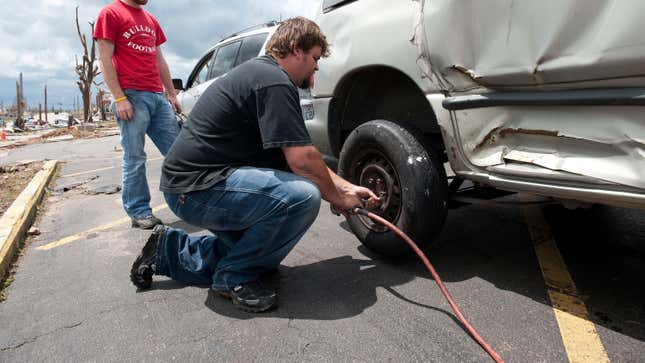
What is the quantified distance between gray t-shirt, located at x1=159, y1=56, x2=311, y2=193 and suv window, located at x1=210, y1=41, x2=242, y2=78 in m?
3.26

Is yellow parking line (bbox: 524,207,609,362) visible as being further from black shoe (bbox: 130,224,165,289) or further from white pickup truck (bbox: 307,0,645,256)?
black shoe (bbox: 130,224,165,289)

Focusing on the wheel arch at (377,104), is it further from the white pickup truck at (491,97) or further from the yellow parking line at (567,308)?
the yellow parking line at (567,308)

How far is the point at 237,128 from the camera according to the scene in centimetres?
203

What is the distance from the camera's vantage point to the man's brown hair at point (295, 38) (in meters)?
2.02

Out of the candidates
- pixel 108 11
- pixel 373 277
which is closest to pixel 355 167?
pixel 373 277

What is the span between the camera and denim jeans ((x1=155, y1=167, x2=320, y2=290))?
197 centimetres

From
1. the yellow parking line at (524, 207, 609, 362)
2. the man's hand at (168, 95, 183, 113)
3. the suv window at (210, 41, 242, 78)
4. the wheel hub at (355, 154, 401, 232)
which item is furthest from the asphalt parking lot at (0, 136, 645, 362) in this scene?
the suv window at (210, 41, 242, 78)

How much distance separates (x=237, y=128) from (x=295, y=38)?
495 mm

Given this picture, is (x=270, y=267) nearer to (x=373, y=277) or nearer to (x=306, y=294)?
(x=306, y=294)

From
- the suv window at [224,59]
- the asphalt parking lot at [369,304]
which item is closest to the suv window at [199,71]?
the suv window at [224,59]

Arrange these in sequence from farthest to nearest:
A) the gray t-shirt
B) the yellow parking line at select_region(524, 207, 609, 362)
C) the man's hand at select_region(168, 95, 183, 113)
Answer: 1. the man's hand at select_region(168, 95, 183, 113)
2. the gray t-shirt
3. the yellow parking line at select_region(524, 207, 609, 362)

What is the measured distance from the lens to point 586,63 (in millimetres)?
1541

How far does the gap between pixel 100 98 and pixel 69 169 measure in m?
33.3

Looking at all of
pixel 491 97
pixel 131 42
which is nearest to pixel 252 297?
pixel 491 97
